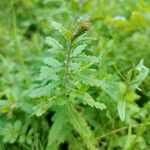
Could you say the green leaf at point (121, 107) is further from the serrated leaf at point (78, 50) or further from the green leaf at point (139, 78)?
the serrated leaf at point (78, 50)

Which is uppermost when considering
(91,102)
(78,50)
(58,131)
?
(78,50)

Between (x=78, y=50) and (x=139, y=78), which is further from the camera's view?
(x=139, y=78)

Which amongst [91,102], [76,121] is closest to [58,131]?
[76,121]

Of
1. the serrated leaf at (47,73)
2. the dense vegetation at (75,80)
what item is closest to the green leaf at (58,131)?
the dense vegetation at (75,80)

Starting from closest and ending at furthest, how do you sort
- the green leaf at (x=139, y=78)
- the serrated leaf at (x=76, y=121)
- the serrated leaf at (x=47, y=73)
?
the serrated leaf at (x=47, y=73) → the serrated leaf at (x=76, y=121) → the green leaf at (x=139, y=78)

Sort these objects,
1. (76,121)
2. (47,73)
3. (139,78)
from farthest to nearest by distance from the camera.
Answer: (139,78) → (76,121) → (47,73)

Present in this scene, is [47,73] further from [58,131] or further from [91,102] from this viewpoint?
[58,131]

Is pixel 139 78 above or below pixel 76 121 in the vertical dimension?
above

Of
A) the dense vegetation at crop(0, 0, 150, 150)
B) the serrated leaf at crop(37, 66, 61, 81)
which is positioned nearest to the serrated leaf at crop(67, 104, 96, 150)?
the dense vegetation at crop(0, 0, 150, 150)

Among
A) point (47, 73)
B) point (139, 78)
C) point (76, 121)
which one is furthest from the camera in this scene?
point (139, 78)
